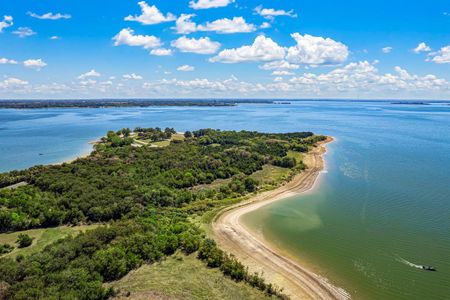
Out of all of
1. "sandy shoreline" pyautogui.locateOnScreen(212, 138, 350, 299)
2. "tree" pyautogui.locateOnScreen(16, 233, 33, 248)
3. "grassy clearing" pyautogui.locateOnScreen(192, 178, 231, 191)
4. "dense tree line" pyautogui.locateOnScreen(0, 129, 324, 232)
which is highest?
"dense tree line" pyautogui.locateOnScreen(0, 129, 324, 232)

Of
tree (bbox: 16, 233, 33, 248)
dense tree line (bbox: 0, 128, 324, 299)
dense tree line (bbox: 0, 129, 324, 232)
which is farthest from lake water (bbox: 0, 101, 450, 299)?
tree (bbox: 16, 233, 33, 248)

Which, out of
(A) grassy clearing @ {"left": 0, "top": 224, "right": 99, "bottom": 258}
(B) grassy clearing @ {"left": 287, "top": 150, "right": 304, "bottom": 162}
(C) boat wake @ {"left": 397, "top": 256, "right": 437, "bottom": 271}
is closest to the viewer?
(C) boat wake @ {"left": 397, "top": 256, "right": 437, "bottom": 271}

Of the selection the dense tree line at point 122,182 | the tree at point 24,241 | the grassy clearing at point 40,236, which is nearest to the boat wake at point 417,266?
the dense tree line at point 122,182

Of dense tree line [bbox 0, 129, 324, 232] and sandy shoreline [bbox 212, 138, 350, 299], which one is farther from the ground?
dense tree line [bbox 0, 129, 324, 232]

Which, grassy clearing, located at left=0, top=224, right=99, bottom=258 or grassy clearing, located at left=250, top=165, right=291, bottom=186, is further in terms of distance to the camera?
grassy clearing, located at left=250, top=165, right=291, bottom=186

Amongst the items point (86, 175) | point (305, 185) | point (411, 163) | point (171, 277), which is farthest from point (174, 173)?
point (411, 163)

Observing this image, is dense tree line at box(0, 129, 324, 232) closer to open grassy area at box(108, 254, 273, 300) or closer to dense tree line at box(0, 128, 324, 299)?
dense tree line at box(0, 128, 324, 299)

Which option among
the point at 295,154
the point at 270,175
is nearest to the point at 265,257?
the point at 270,175
